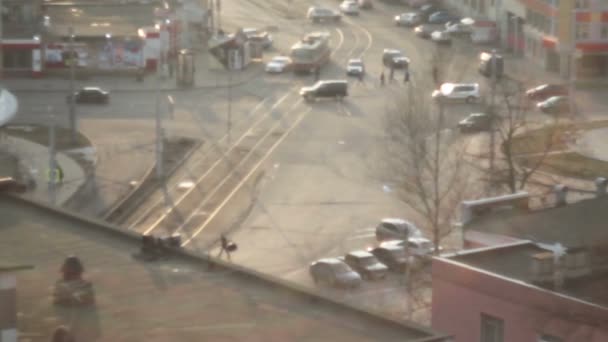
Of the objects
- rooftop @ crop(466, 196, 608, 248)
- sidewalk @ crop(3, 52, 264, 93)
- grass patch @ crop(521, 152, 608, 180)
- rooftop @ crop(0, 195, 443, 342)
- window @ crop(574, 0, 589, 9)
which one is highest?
rooftop @ crop(0, 195, 443, 342)

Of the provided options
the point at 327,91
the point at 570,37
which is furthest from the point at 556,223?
the point at 570,37

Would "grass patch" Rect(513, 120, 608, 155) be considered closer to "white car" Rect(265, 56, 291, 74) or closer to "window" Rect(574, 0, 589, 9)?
"window" Rect(574, 0, 589, 9)

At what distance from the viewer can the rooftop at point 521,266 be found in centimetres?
937

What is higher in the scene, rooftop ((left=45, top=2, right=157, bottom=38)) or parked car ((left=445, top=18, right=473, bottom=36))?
rooftop ((left=45, top=2, right=157, bottom=38))

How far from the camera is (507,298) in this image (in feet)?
30.6

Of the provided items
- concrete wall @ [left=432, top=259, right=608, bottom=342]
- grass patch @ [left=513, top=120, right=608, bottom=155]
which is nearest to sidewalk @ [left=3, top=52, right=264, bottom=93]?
grass patch @ [left=513, top=120, right=608, bottom=155]

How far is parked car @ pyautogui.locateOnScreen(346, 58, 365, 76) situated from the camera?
3244cm

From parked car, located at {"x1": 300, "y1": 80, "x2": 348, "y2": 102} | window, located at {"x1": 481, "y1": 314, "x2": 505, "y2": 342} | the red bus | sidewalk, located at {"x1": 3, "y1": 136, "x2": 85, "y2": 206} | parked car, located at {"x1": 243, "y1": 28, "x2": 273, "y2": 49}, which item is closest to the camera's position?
window, located at {"x1": 481, "y1": 314, "x2": 505, "y2": 342}

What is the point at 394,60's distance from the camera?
33125 mm

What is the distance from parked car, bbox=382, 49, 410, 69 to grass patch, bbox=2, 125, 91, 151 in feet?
31.1

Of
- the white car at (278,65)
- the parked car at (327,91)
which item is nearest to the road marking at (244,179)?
the parked car at (327,91)

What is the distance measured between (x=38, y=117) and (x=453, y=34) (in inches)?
502

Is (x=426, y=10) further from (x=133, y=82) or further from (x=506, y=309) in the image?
(x=506, y=309)

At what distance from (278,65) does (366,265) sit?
16235 millimetres
